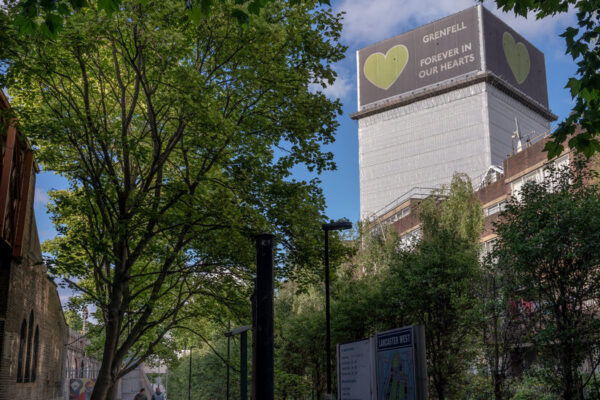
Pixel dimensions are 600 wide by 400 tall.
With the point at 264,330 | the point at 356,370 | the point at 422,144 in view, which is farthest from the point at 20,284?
the point at 422,144

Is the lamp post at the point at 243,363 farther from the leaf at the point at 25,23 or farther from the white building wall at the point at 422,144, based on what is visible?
the white building wall at the point at 422,144

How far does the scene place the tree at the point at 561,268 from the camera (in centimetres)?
1998

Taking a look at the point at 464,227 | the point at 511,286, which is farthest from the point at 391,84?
the point at 511,286

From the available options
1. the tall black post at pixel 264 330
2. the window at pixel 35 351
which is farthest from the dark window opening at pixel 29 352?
the tall black post at pixel 264 330

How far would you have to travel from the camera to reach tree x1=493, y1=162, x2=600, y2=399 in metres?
20.0

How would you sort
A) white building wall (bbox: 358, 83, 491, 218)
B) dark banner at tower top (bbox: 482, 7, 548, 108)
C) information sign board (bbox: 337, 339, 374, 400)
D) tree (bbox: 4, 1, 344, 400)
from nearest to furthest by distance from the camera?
information sign board (bbox: 337, 339, 374, 400) < tree (bbox: 4, 1, 344, 400) < white building wall (bbox: 358, 83, 491, 218) < dark banner at tower top (bbox: 482, 7, 548, 108)

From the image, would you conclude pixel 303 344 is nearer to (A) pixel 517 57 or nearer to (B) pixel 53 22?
(B) pixel 53 22

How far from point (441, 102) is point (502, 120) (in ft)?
43.1

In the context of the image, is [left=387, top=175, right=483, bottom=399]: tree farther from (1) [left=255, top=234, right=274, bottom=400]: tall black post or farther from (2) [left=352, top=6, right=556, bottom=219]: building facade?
(2) [left=352, top=6, right=556, bottom=219]: building facade

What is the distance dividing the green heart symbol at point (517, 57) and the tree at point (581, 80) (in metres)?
135

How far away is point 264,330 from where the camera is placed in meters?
7.52

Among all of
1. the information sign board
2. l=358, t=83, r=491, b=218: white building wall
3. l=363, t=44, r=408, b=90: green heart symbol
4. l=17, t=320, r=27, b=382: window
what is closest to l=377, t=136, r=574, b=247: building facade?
l=17, t=320, r=27, b=382: window

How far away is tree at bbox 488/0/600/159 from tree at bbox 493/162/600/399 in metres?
11.5

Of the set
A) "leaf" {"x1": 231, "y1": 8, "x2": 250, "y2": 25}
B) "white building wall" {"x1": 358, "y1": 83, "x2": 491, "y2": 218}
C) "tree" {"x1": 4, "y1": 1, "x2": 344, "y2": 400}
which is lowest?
"leaf" {"x1": 231, "y1": 8, "x2": 250, "y2": 25}
